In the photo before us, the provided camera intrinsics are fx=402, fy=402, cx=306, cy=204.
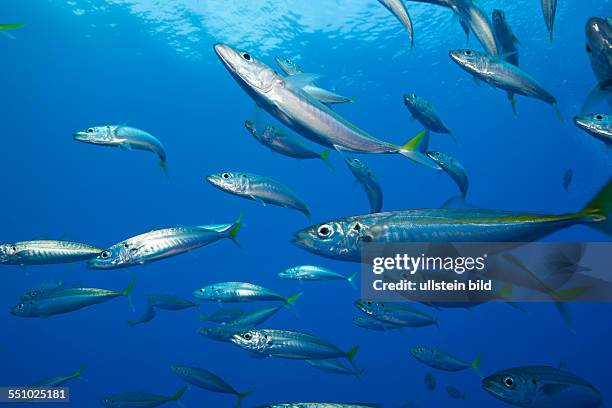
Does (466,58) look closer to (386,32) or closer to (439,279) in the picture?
(439,279)

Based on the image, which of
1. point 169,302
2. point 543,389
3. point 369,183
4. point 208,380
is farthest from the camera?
point 169,302

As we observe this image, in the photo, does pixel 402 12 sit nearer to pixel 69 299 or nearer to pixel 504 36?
pixel 504 36

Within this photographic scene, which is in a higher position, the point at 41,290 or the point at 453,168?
the point at 453,168

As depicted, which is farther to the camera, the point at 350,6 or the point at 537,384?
the point at 350,6

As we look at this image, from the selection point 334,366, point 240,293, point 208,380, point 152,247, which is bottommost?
point 208,380

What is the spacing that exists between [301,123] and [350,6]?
26.7 meters

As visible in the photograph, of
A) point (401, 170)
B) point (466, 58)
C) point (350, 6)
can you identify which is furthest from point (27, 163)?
point (466, 58)

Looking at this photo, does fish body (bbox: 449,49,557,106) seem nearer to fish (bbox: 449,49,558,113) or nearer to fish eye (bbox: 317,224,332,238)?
fish (bbox: 449,49,558,113)

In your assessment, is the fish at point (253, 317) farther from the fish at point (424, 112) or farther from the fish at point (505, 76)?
the fish at point (505, 76)

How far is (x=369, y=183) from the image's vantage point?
4.60m

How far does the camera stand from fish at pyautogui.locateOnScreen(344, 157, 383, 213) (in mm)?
4435

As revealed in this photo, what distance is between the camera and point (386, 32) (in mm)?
29219

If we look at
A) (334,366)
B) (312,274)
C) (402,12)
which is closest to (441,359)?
(334,366)

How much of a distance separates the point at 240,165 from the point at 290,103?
157ft
